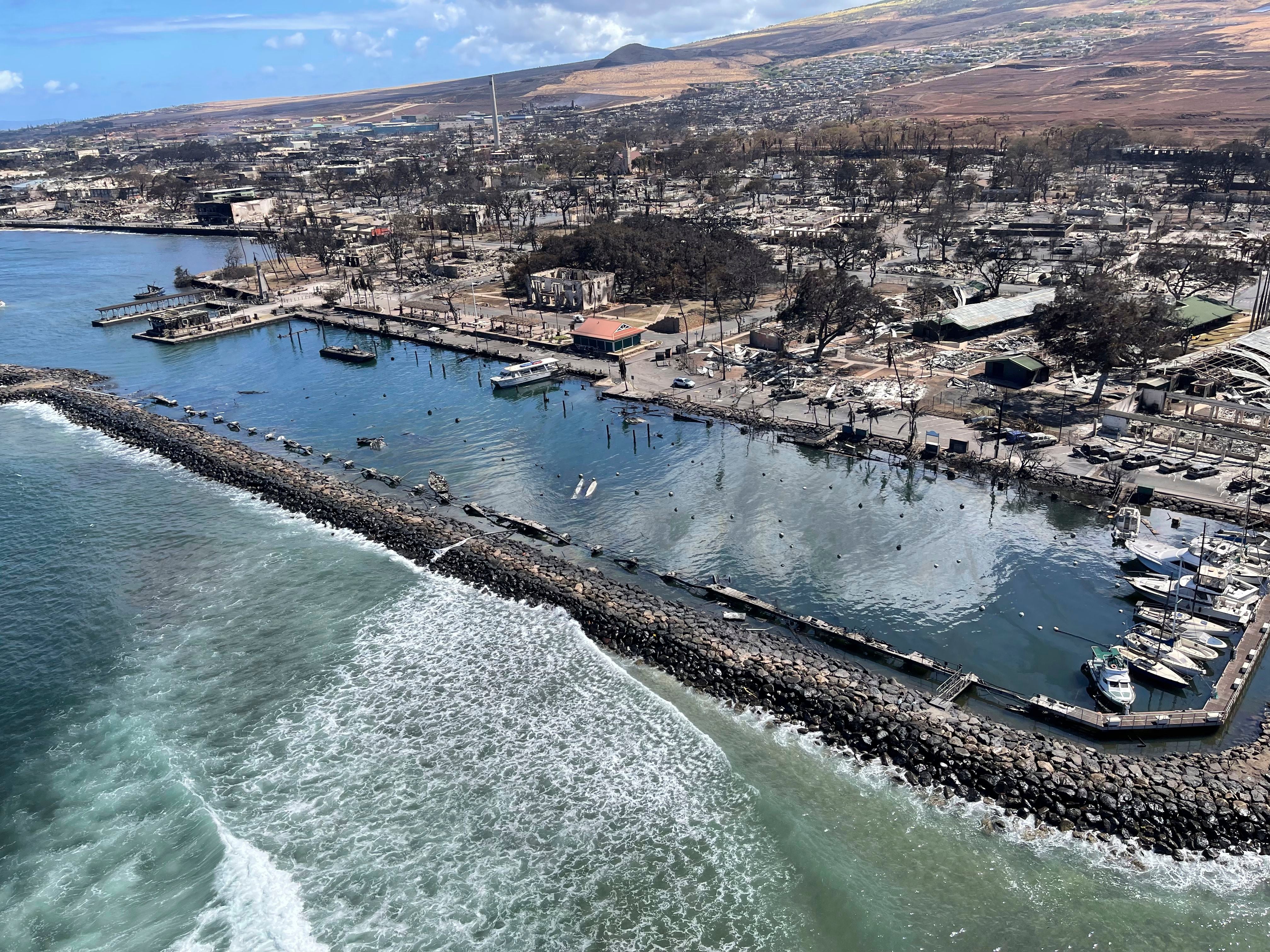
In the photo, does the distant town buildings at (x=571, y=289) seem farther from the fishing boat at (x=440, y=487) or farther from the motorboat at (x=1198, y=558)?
the motorboat at (x=1198, y=558)

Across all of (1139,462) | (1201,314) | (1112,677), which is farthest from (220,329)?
(1201,314)

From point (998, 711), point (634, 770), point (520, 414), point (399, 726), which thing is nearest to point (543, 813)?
point (634, 770)

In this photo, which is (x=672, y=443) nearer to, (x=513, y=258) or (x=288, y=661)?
(x=288, y=661)

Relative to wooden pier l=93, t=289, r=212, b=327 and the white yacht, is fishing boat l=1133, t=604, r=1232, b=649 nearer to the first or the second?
the white yacht

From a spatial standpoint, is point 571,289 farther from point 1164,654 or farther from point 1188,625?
point 1164,654

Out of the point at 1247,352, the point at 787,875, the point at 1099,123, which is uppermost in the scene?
the point at 1099,123
